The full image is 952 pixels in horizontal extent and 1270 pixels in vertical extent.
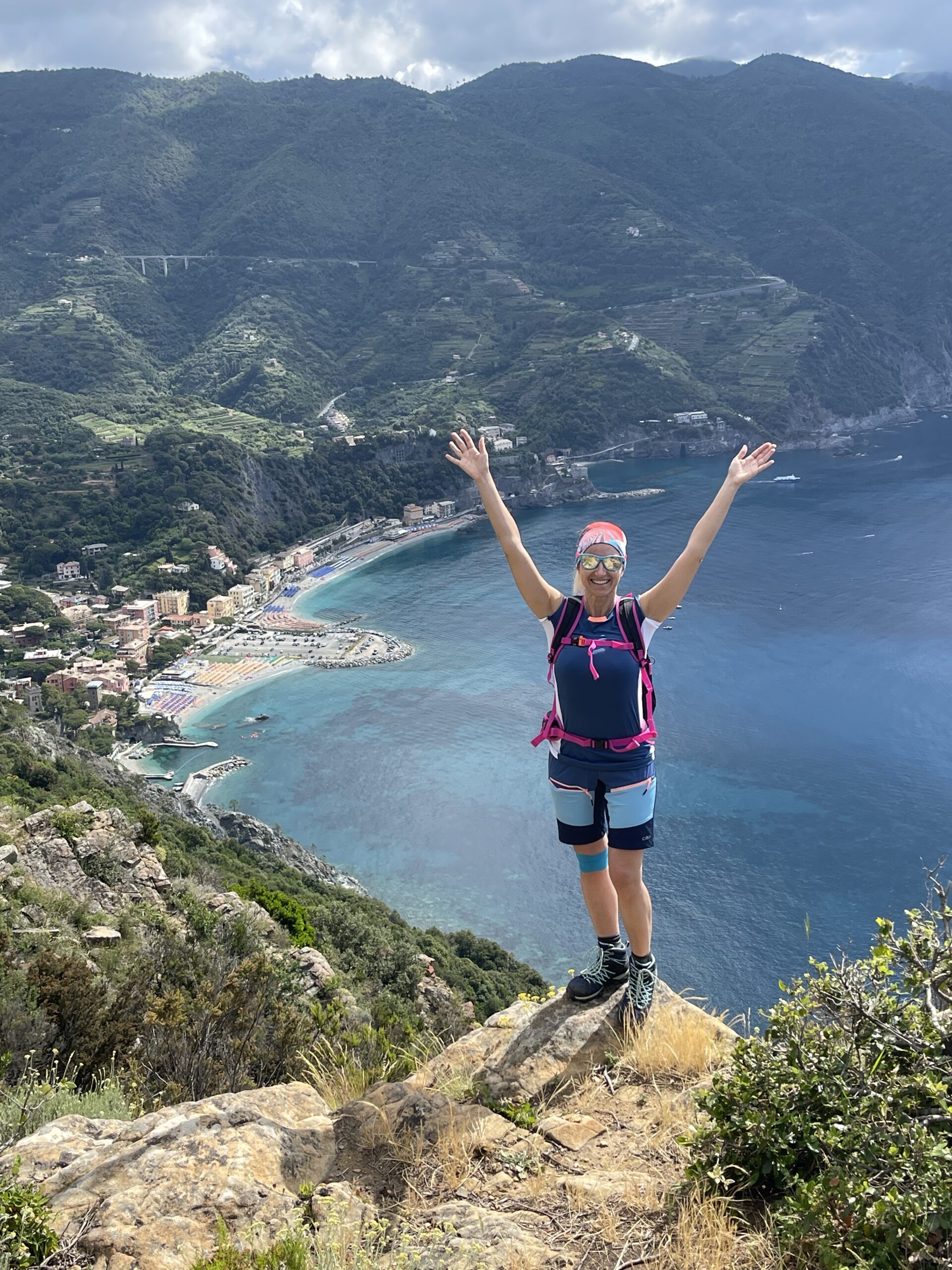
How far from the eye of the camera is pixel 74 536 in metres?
52.5

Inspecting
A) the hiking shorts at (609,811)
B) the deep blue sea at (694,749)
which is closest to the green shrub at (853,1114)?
the hiking shorts at (609,811)

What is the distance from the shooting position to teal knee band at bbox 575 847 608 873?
3.67 meters

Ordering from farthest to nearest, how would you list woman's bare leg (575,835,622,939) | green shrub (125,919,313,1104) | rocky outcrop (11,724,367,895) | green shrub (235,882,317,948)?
rocky outcrop (11,724,367,895) → green shrub (235,882,317,948) → green shrub (125,919,313,1104) → woman's bare leg (575,835,622,939)

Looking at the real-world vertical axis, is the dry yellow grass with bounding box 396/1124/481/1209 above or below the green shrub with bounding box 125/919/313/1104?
above

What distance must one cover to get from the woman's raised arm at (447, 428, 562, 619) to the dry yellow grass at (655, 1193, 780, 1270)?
1871 mm

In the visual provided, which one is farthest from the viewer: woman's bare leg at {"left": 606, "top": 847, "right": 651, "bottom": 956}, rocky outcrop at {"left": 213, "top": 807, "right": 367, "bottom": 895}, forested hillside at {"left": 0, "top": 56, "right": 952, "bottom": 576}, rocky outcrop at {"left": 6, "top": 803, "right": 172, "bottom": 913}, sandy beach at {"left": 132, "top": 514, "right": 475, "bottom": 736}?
forested hillside at {"left": 0, "top": 56, "right": 952, "bottom": 576}

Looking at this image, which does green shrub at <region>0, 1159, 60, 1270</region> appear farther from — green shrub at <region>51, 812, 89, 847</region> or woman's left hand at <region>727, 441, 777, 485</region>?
green shrub at <region>51, 812, 89, 847</region>

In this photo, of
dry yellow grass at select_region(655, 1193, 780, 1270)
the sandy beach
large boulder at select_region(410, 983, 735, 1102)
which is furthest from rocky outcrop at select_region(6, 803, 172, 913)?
the sandy beach

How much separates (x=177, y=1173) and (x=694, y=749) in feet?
104

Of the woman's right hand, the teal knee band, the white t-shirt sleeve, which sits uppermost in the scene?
the woman's right hand

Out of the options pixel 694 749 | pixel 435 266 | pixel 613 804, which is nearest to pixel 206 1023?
pixel 613 804

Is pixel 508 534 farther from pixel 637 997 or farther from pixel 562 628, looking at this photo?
pixel 637 997

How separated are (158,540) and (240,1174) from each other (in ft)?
179

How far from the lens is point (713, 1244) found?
7.01 feet
